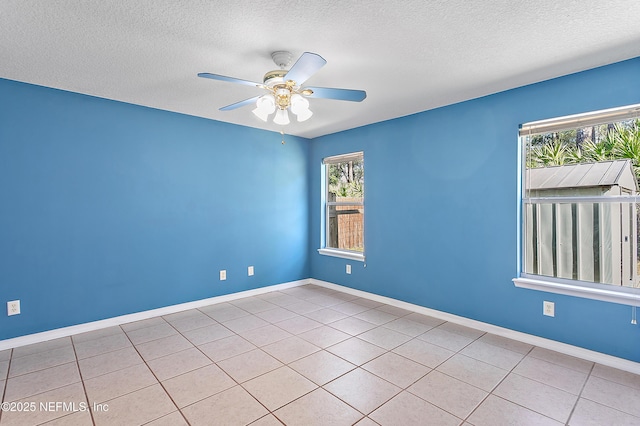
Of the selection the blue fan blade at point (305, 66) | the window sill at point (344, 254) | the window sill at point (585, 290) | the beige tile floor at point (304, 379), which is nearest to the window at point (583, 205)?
the window sill at point (585, 290)

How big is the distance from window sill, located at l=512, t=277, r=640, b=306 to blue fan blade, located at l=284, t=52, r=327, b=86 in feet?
8.44

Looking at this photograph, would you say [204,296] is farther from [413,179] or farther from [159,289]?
[413,179]

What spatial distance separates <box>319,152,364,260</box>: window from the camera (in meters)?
4.46

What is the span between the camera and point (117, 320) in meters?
3.28

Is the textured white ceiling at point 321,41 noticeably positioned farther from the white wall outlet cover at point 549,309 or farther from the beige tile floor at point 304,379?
the beige tile floor at point 304,379

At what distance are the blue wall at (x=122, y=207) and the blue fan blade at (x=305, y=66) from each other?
2.31m

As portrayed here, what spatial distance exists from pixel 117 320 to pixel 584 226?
4.55 m

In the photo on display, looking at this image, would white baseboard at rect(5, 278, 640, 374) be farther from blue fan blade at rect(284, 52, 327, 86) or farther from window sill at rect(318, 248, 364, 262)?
blue fan blade at rect(284, 52, 327, 86)

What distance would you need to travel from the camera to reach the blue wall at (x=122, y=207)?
281 cm

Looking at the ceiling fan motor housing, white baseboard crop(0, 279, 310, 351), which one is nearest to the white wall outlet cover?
the ceiling fan motor housing

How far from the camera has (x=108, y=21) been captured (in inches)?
73.7

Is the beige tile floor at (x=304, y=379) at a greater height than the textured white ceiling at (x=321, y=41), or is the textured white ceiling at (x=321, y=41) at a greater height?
the textured white ceiling at (x=321, y=41)

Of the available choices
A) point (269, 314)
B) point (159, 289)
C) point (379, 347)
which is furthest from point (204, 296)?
point (379, 347)

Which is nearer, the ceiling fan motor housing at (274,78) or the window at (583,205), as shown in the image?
the ceiling fan motor housing at (274,78)
